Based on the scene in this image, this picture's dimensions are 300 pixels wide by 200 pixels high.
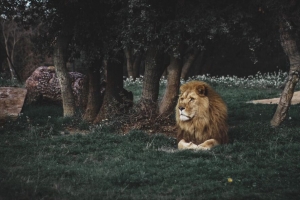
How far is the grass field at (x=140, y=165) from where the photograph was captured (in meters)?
6.74

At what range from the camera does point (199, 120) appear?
9.77 meters

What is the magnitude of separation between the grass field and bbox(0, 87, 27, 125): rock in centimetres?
33

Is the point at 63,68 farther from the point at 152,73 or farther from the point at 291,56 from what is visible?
the point at 291,56

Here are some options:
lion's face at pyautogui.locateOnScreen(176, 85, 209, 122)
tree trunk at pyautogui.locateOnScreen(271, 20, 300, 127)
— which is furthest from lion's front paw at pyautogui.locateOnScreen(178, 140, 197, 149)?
tree trunk at pyautogui.locateOnScreen(271, 20, 300, 127)

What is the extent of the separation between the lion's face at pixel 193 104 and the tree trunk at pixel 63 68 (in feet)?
16.8

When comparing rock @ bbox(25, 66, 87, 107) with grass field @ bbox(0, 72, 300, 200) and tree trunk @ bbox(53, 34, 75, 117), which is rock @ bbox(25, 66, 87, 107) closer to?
tree trunk @ bbox(53, 34, 75, 117)

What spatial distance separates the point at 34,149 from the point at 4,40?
26.9 meters

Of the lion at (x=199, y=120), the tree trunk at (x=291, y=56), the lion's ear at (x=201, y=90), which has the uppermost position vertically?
the tree trunk at (x=291, y=56)

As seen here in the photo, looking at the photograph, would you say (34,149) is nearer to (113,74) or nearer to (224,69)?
(113,74)

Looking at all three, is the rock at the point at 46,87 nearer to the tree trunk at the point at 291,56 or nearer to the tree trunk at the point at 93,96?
the tree trunk at the point at 93,96

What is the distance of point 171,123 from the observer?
1246cm

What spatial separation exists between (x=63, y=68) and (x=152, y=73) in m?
2.73

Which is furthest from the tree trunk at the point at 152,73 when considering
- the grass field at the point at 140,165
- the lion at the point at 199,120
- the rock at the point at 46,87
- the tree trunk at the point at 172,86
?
the rock at the point at 46,87

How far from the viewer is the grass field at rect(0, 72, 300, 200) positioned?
674 centimetres
